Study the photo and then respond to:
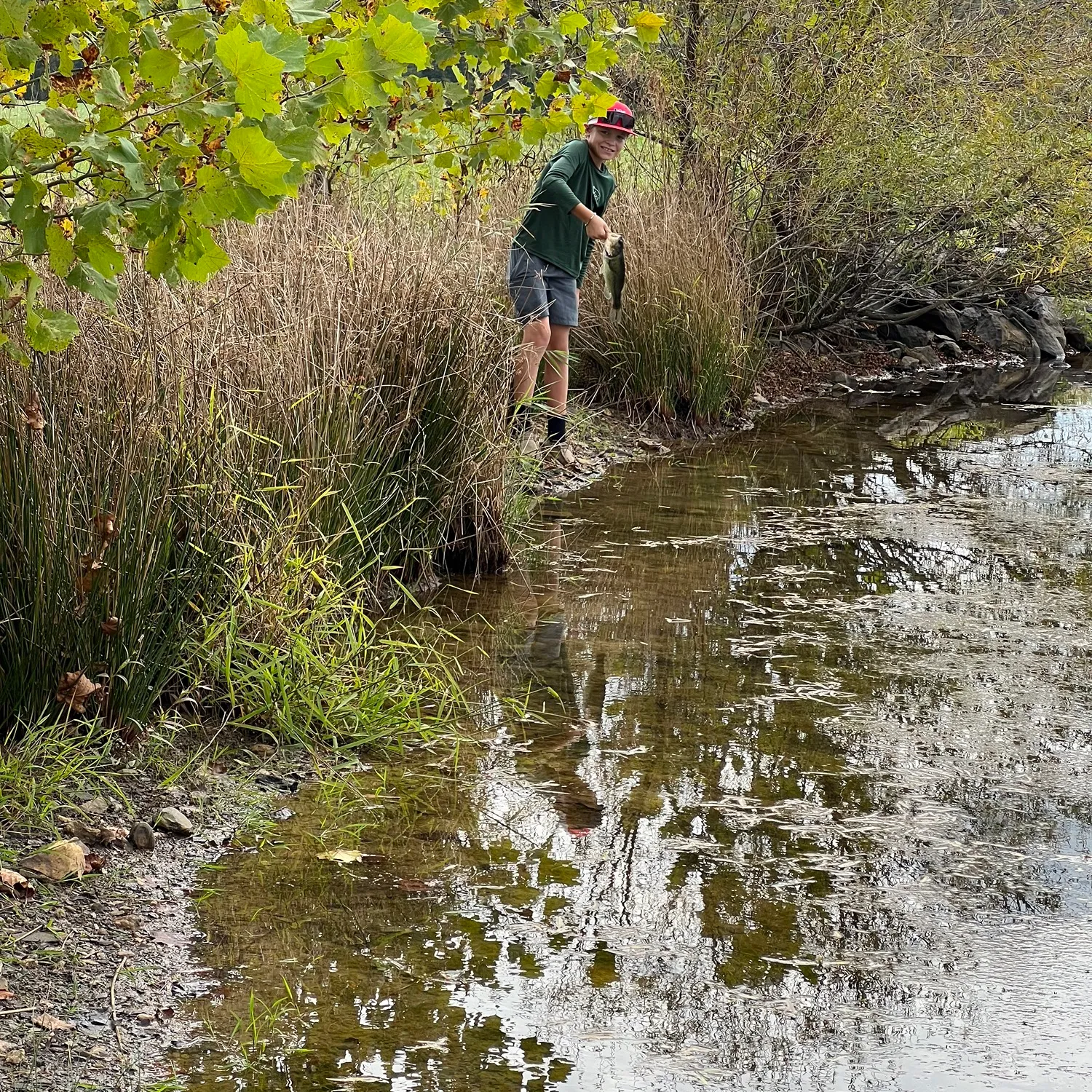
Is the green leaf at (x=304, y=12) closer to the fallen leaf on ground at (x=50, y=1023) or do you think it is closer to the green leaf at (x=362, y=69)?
the green leaf at (x=362, y=69)

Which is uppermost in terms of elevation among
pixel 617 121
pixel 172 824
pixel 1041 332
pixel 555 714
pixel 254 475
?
pixel 617 121

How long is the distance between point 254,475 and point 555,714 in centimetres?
130

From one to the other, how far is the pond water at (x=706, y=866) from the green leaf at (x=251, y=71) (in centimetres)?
179

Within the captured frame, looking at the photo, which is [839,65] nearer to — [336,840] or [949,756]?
[949,756]

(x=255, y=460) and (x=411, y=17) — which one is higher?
(x=411, y=17)

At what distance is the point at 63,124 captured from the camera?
2643 mm

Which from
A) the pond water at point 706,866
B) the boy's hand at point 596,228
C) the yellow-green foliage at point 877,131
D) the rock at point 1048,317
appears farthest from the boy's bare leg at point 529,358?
the rock at point 1048,317

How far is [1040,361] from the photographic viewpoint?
16703 mm

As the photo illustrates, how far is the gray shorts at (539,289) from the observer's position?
7777mm

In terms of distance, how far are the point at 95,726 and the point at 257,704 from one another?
55 cm

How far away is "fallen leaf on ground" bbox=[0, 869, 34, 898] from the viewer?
3.26 m

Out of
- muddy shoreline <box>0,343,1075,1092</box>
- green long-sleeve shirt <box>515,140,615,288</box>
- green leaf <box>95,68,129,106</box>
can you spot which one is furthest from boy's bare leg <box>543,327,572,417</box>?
green leaf <box>95,68,129,106</box>

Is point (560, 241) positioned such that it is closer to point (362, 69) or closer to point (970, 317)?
point (362, 69)

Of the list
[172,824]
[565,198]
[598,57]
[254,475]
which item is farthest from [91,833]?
[565,198]
